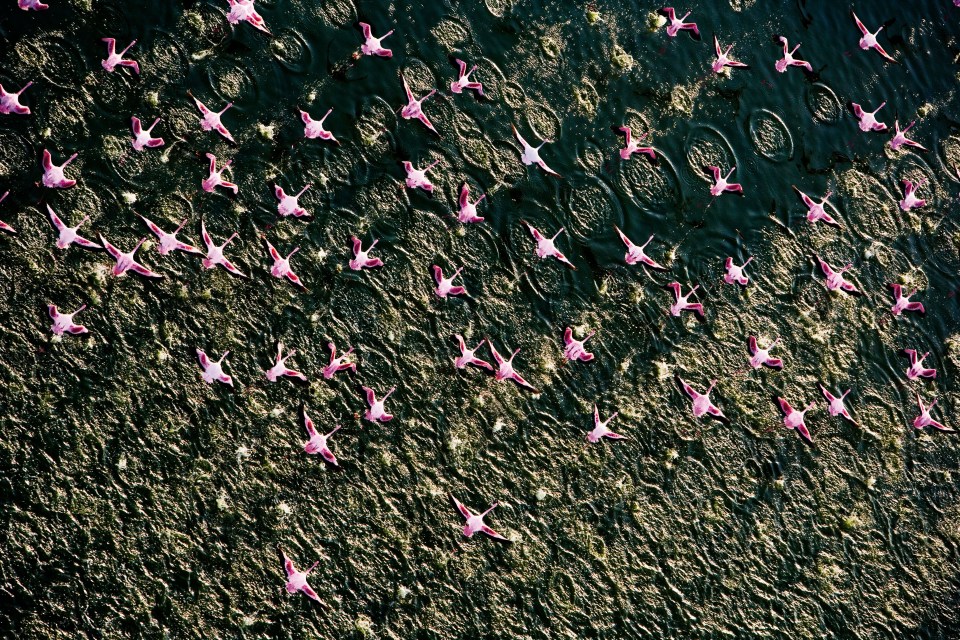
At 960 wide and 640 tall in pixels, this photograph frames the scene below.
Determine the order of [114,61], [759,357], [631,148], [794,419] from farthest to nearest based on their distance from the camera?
[631,148] → [759,357] → [794,419] → [114,61]

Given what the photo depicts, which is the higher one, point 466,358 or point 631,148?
point 631,148

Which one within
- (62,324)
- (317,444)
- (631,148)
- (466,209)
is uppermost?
(631,148)

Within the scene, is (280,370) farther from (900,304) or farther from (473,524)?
(900,304)

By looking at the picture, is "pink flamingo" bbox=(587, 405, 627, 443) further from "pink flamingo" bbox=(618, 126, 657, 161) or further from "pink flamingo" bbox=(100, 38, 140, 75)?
"pink flamingo" bbox=(100, 38, 140, 75)

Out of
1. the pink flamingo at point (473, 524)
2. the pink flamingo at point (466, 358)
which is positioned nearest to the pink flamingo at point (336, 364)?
the pink flamingo at point (466, 358)

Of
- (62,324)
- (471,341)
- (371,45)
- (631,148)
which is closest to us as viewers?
(62,324)

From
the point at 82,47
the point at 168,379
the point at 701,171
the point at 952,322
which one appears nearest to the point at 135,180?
the point at 82,47

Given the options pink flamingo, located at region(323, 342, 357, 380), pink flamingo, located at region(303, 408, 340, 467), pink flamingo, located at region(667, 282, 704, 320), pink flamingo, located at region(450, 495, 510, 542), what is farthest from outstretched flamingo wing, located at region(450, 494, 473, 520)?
pink flamingo, located at region(667, 282, 704, 320)

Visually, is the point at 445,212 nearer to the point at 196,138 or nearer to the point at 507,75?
the point at 507,75

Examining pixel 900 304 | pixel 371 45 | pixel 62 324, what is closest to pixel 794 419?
pixel 900 304
